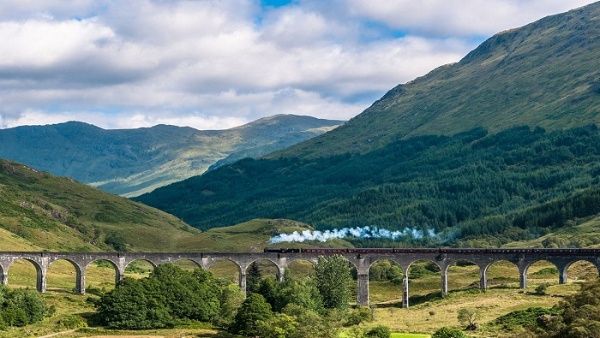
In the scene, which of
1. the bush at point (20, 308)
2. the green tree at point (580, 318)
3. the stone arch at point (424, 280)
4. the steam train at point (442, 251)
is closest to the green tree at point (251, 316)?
the bush at point (20, 308)

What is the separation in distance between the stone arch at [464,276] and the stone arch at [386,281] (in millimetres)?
7919

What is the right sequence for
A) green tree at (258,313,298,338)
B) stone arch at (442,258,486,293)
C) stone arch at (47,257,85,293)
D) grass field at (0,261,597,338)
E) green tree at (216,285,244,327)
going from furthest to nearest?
stone arch at (442,258,486,293)
stone arch at (47,257,85,293)
green tree at (216,285,244,327)
grass field at (0,261,597,338)
green tree at (258,313,298,338)

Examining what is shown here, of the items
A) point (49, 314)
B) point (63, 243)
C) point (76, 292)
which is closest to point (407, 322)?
point (49, 314)

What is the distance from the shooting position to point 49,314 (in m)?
106

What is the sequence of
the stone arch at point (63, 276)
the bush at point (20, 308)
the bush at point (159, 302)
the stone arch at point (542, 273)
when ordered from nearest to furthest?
1. the bush at point (20, 308)
2. the bush at point (159, 302)
3. the stone arch at point (542, 273)
4. the stone arch at point (63, 276)

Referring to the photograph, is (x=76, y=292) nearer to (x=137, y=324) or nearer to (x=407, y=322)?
(x=137, y=324)

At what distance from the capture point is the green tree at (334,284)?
115125 millimetres

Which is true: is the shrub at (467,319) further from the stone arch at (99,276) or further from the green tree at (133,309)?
the stone arch at (99,276)

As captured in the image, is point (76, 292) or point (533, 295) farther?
point (76, 292)

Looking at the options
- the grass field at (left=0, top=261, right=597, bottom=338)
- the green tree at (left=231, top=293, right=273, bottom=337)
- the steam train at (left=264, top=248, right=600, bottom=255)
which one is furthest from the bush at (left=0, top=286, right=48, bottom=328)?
A: the steam train at (left=264, top=248, right=600, bottom=255)

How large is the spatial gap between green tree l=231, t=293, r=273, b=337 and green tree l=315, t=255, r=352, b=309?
18314mm

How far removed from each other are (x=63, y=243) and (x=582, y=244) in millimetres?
112670

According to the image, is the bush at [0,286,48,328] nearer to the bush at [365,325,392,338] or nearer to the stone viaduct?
the stone viaduct

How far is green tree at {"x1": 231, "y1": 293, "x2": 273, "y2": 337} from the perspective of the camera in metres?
94.8
